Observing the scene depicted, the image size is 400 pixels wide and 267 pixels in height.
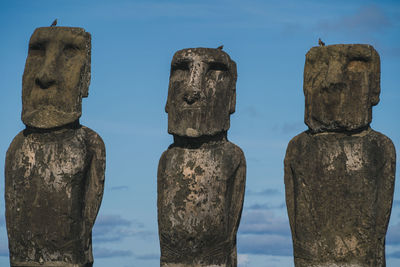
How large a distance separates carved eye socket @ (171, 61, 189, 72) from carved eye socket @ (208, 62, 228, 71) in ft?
1.00

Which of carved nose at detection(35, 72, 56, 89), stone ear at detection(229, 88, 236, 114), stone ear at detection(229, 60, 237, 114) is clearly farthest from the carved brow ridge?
carved nose at detection(35, 72, 56, 89)

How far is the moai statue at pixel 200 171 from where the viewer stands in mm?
15281

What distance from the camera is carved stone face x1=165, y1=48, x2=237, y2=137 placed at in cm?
1535

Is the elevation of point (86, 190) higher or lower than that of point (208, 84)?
lower

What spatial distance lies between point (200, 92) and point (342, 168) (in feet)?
6.74

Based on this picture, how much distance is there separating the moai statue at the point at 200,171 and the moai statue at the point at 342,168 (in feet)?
2.90

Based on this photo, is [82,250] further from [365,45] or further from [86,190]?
[365,45]

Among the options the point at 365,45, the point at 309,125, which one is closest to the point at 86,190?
the point at 309,125

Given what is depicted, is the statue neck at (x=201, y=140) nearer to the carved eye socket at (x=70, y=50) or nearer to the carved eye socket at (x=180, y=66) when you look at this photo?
the carved eye socket at (x=180, y=66)

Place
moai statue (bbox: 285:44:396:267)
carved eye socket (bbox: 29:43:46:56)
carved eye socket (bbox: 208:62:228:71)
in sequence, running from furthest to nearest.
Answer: carved eye socket (bbox: 29:43:46:56) → carved eye socket (bbox: 208:62:228:71) → moai statue (bbox: 285:44:396:267)

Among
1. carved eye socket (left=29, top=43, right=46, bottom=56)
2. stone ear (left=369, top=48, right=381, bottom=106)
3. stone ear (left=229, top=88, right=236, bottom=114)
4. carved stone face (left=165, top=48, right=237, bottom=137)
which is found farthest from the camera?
carved eye socket (left=29, top=43, right=46, bottom=56)

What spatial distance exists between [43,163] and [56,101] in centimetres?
82

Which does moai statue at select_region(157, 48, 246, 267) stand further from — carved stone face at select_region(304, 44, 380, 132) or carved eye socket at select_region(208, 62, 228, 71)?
carved stone face at select_region(304, 44, 380, 132)

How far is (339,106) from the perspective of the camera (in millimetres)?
15320
